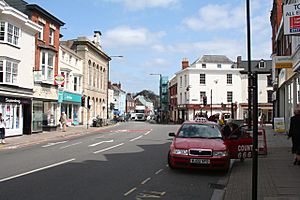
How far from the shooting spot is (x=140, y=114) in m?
86.3

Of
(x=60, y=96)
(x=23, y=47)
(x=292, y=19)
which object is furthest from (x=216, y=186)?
(x=60, y=96)

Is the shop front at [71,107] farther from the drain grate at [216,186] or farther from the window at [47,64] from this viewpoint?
the drain grate at [216,186]

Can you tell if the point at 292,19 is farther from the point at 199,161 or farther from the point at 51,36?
the point at 51,36

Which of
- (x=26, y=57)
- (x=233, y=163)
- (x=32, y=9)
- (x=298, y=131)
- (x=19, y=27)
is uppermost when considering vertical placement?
(x=32, y=9)

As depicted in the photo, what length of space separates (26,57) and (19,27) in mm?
2311

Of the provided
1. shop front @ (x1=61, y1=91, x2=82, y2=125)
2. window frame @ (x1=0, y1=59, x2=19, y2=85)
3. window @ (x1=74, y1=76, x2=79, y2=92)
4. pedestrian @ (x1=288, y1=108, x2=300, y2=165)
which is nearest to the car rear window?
pedestrian @ (x1=288, y1=108, x2=300, y2=165)

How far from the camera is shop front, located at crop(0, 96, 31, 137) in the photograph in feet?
Answer: 75.9

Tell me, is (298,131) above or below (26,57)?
below

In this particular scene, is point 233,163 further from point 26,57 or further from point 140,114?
point 140,114

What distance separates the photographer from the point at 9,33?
23.8 metres

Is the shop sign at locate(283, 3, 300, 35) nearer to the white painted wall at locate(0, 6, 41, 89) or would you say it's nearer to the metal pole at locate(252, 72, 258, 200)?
the metal pole at locate(252, 72, 258, 200)

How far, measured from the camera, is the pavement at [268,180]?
693cm

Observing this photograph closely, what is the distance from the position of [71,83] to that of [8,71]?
15.9 metres

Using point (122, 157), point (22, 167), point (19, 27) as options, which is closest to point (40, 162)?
point (22, 167)
